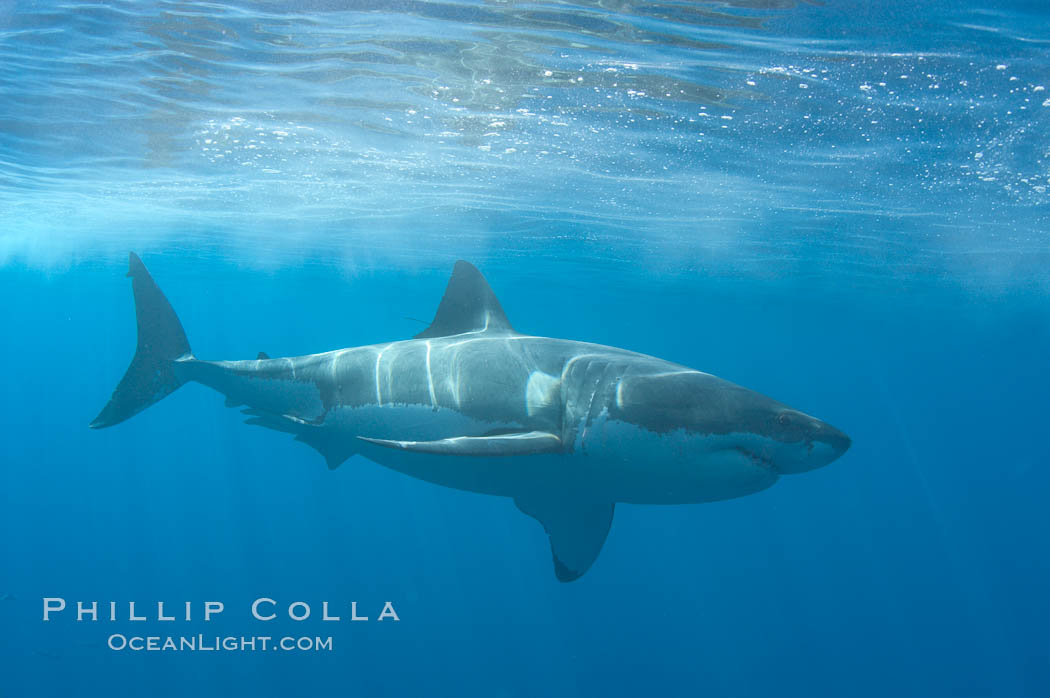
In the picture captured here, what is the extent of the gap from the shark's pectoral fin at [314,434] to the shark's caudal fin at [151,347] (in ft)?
6.10

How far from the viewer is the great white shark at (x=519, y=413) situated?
3.87 meters

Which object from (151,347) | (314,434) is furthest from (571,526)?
(151,347)

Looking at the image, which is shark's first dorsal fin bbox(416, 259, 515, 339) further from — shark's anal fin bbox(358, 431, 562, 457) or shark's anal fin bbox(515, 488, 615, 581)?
shark's anal fin bbox(358, 431, 562, 457)

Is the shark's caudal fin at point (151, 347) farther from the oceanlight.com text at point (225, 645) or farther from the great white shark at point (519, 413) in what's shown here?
the oceanlight.com text at point (225, 645)

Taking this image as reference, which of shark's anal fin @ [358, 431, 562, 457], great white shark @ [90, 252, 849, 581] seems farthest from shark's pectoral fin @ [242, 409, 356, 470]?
shark's anal fin @ [358, 431, 562, 457]

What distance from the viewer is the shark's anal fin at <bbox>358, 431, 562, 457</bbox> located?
4.05 m

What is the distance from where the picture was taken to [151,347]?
8109 mm

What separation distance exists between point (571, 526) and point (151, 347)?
6175mm

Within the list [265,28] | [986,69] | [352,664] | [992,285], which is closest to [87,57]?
[265,28]

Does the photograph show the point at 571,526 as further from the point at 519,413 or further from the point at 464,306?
the point at 464,306

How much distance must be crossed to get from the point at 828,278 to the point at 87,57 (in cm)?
3244

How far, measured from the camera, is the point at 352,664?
24.0m

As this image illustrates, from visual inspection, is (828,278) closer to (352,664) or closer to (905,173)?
(905,173)

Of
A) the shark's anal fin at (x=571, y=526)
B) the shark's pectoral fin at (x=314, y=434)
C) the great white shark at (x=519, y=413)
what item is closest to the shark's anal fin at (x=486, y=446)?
the great white shark at (x=519, y=413)
